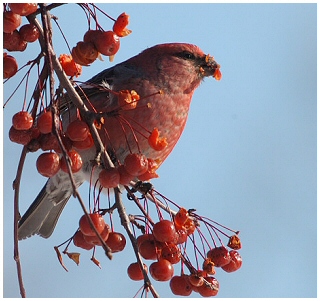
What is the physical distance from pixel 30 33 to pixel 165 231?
0.73 metres

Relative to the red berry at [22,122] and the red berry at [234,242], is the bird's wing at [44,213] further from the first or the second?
the red berry at [22,122]

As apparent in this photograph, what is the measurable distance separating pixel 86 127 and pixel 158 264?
1.71 feet

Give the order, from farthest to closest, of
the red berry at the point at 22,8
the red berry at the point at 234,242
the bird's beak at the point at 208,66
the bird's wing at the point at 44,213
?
the bird's wing at the point at 44,213
the bird's beak at the point at 208,66
the red berry at the point at 234,242
the red berry at the point at 22,8

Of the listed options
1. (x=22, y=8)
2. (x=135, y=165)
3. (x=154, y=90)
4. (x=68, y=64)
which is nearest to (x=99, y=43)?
(x=68, y=64)

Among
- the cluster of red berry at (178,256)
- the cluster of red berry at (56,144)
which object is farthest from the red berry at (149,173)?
the cluster of red berry at (178,256)

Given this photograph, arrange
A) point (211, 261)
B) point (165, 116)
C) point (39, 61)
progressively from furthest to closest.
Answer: point (165, 116) < point (211, 261) < point (39, 61)

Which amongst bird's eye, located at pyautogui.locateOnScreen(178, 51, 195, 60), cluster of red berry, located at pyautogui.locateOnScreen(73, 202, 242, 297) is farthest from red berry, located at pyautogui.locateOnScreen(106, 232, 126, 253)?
bird's eye, located at pyautogui.locateOnScreen(178, 51, 195, 60)

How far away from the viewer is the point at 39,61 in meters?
1.68

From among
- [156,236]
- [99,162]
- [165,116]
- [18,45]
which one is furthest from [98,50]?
[165,116]

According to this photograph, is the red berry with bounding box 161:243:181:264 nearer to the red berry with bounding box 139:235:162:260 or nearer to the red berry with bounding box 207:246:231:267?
the red berry with bounding box 139:235:162:260

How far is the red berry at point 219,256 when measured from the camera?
2027mm

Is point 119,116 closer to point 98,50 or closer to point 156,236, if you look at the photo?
point 98,50

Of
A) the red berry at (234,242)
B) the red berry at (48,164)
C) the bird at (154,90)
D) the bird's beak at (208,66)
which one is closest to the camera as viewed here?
the red berry at (48,164)

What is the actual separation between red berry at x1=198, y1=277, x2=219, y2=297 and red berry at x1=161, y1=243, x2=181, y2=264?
4.7 inches
